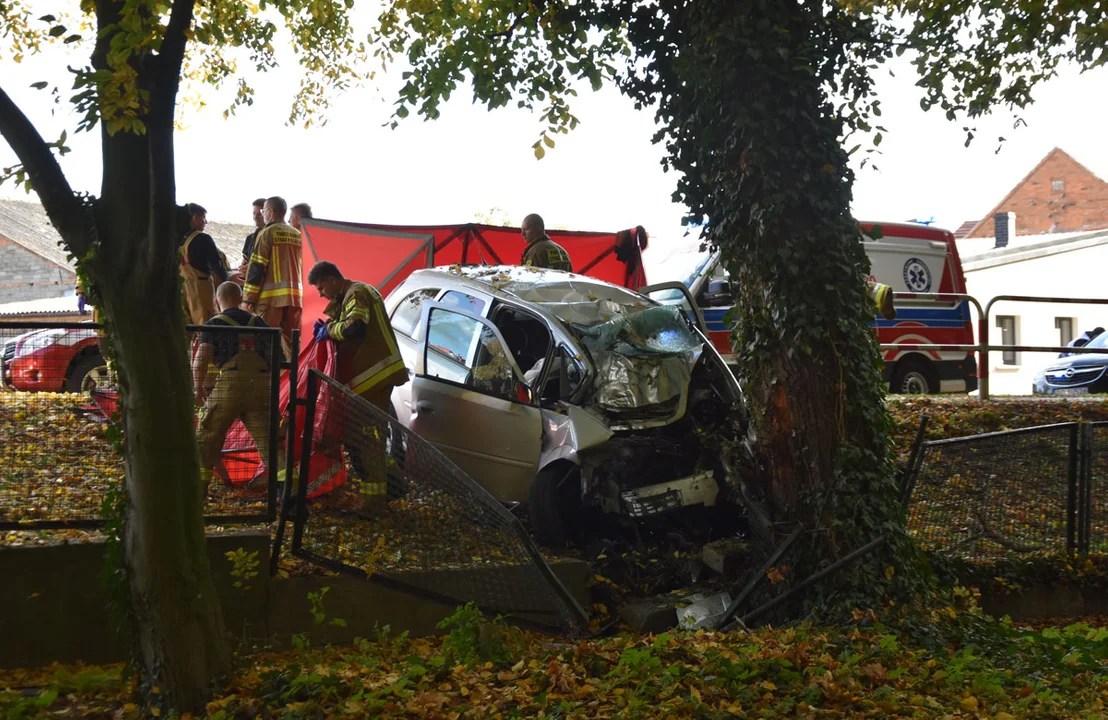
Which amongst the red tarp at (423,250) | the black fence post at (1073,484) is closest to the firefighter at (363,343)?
the red tarp at (423,250)

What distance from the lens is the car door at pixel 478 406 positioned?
795cm

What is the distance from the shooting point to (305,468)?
650cm

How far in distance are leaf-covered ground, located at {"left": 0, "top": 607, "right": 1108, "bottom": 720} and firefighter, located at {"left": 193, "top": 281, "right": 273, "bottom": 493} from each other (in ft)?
4.09

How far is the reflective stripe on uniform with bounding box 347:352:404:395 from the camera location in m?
7.83

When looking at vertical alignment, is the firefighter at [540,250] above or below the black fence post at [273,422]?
above

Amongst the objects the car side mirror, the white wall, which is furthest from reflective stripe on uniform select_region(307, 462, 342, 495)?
the white wall

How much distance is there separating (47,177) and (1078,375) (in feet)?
54.3

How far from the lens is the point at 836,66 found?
23.2 ft

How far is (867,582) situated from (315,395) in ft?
11.9

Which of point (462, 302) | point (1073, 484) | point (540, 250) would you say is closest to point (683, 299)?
point (540, 250)

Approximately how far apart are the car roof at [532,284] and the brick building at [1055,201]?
40.8 m

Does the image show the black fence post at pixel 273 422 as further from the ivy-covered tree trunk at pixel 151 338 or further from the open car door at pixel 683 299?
the open car door at pixel 683 299

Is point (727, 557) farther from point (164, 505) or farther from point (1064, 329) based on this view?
point (1064, 329)

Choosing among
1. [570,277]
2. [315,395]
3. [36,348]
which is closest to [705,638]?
[315,395]
